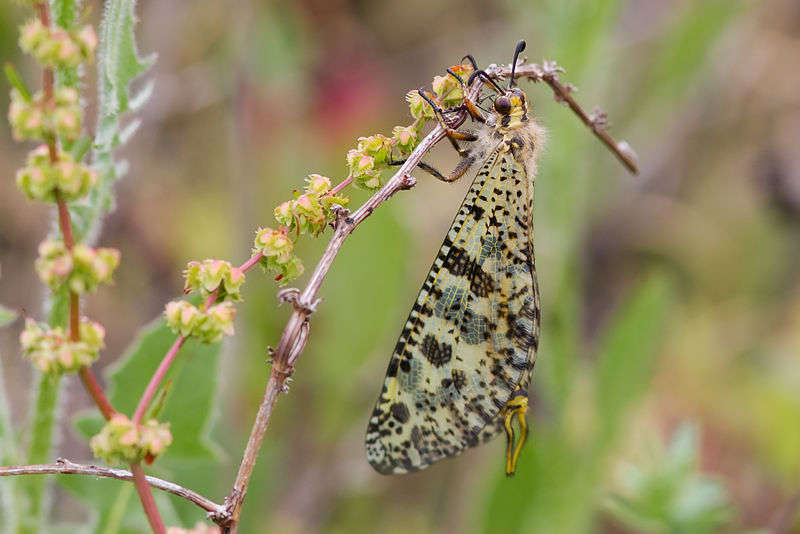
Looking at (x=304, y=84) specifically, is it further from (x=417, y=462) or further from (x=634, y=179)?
(x=417, y=462)

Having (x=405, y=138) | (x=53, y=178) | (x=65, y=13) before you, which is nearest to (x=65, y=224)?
(x=53, y=178)

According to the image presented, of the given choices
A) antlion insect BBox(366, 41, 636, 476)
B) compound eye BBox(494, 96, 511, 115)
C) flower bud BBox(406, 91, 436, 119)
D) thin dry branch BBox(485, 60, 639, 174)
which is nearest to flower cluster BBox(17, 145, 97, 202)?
flower bud BBox(406, 91, 436, 119)

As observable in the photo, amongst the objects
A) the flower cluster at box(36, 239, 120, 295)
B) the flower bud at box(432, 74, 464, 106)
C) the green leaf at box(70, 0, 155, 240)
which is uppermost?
the green leaf at box(70, 0, 155, 240)

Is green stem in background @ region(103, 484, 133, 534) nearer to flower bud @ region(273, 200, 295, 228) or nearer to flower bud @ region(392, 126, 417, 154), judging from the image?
flower bud @ region(273, 200, 295, 228)

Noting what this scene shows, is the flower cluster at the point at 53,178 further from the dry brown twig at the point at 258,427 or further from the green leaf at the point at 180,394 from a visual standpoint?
the green leaf at the point at 180,394

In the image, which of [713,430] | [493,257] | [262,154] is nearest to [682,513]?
[493,257]

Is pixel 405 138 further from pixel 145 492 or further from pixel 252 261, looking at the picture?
pixel 145 492

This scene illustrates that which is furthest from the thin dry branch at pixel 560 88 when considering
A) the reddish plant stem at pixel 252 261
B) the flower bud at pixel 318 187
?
the reddish plant stem at pixel 252 261
